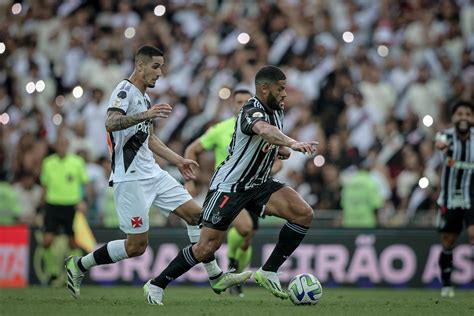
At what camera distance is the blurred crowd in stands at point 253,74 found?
61.9ft

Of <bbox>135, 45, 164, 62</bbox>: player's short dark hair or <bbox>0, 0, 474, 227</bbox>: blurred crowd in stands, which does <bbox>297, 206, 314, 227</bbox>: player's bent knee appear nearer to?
<bbox>135, 45, 164, 62</bbox>: player's short dark hair

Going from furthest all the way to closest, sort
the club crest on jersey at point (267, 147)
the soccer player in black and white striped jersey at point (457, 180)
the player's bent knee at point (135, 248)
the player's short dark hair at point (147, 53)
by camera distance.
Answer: the soccer player in black and white striped jersey at point (457, 180) < the player's bent knee at point (135, 248) < the player's short dark hair at point (147, 53) < the club crest on jersey at point (267, 147)

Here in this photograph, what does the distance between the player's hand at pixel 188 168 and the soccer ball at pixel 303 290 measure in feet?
5.49

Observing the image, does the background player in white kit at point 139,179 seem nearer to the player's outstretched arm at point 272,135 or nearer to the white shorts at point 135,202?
the white shorts at point 135,202

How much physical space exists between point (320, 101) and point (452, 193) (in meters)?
5.93

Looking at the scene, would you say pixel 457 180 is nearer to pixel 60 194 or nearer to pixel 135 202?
pixel 135 202

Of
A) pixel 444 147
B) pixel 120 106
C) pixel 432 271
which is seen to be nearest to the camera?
pixel 120 106

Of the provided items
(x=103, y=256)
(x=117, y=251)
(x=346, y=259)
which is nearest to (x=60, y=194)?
(x=346, y=259)

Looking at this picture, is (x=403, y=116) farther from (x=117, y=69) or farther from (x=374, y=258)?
(x=117, y=69)

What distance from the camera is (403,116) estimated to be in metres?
19.7

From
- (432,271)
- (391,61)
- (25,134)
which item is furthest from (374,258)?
(25,134)

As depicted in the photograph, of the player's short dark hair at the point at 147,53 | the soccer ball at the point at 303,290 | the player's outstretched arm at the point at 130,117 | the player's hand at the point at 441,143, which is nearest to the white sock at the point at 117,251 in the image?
the player's outstretched arm at the point at 130,117

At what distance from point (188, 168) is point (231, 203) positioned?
2.72ft

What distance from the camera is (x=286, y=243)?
11273mm
